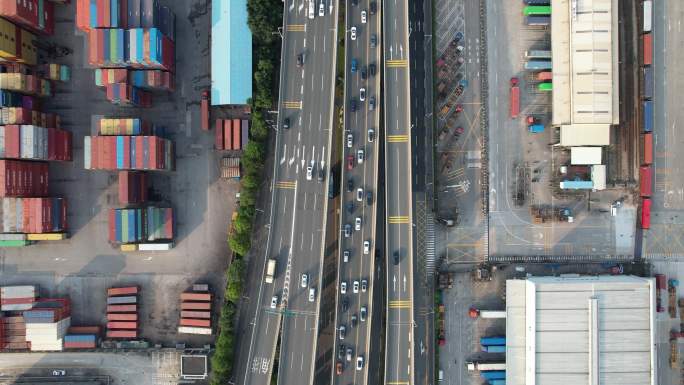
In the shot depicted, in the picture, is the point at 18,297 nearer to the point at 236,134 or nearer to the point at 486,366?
the point at 236,134

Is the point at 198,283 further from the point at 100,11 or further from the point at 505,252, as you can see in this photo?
the point at 505,252

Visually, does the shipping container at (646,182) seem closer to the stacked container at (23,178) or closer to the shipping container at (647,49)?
the shipping container at (647,49)

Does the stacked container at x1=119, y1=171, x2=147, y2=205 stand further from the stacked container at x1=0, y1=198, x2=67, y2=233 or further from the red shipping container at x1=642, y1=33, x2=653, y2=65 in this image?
the red shipping container at x1=642, y1=33, x2=653, y2=65

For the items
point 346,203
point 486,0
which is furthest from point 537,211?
point 486,0

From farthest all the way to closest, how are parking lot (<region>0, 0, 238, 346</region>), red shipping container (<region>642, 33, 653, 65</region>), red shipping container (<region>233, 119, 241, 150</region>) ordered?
1. parking lot (<region>0, 0, 238, 346</region>)
2. red shipping container (<region>642, 33, 653, 65</region>)
3. red shipping container (<region>233, 119, 241, 150</region>)

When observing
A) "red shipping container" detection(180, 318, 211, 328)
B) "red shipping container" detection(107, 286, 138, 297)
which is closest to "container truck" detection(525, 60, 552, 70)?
"red shipping container" detection(180, 318, 211, 328)

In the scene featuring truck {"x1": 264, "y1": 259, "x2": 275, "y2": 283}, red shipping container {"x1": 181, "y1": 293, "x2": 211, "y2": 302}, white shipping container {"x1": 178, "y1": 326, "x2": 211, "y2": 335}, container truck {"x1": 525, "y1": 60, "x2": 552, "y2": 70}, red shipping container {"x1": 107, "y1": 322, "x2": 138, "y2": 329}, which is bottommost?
white shipping container {"x1": 178, "y1": 326, "x2": 211, "y2": 335}

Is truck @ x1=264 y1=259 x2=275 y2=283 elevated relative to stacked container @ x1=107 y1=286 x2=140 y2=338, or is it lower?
elevated

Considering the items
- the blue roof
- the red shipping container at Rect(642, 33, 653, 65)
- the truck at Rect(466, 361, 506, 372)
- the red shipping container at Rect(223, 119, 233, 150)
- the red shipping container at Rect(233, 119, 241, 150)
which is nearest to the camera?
the blue roof
